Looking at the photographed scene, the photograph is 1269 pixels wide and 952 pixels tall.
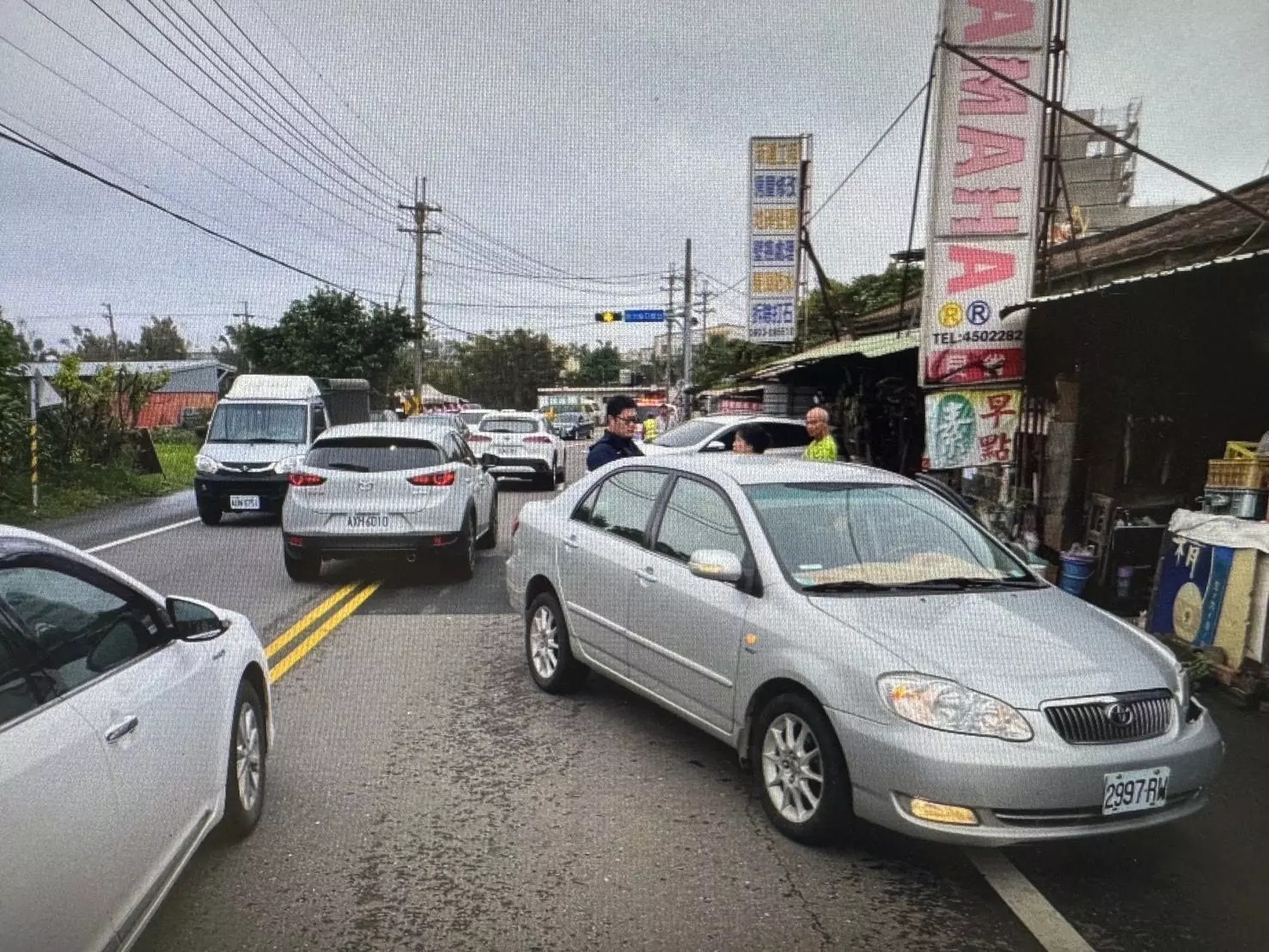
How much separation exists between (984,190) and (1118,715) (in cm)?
596

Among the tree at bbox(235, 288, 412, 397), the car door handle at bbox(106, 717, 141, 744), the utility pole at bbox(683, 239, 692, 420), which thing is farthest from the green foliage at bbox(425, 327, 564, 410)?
the car door handle at bbox(106, 717, 141, 744)

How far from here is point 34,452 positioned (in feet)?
50.2

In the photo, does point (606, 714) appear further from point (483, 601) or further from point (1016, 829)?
point (483, 601)

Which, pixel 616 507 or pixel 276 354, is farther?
pixel 276 354

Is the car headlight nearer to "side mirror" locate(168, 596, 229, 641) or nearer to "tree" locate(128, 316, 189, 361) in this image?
"side mirror" locate(168, 596, 229, 641)

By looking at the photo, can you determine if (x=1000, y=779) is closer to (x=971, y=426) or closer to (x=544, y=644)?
(x=544, y=644)

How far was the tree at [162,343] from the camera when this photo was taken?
90938 millimetres

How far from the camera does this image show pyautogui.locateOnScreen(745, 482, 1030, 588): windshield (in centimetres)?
423

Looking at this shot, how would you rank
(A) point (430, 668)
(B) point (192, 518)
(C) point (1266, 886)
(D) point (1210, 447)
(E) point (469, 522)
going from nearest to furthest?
(C) point (1266, 886) < (A) point (430, 668) < (D) point (1210, 447) < (E) point (469, 522) < (B) point (192, 518)

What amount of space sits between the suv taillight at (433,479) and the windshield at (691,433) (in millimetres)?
5273

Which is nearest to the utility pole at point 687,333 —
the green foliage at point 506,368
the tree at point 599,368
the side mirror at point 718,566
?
the side mirror at point 718,566

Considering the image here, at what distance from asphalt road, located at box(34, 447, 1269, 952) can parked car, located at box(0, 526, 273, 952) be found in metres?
0.40

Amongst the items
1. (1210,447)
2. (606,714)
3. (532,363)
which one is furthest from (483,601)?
(532,363)

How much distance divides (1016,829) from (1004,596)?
3.78 feet
